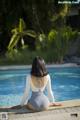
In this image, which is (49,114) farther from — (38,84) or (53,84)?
(53,84)

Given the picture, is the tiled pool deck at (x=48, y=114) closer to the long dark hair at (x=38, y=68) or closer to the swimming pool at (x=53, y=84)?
the long dark hair at (x=38, y=68)

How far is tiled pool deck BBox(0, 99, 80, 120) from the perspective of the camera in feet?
17.5

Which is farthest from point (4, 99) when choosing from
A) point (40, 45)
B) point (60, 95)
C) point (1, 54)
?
Result: point (1, 54)

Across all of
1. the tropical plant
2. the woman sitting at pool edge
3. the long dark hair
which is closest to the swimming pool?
the tropical plant

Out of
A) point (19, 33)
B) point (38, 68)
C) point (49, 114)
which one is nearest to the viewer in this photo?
point (49, 114)

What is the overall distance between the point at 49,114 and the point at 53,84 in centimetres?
840

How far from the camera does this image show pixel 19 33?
781 inches

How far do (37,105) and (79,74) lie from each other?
10.2m

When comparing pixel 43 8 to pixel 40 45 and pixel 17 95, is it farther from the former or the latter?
pixel 17 95

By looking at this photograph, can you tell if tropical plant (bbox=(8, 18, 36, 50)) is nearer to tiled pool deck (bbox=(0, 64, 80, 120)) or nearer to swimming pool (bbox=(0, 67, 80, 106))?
swimming pool (bbox=(0, 67, 80, 106))

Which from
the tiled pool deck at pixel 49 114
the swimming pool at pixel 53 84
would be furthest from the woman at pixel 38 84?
the swimming pool at pixel 53 84

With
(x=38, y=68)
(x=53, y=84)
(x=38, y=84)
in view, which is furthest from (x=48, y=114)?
(x=53, y=84)

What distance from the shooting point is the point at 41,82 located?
567cm

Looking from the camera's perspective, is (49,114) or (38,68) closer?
(49,114)
